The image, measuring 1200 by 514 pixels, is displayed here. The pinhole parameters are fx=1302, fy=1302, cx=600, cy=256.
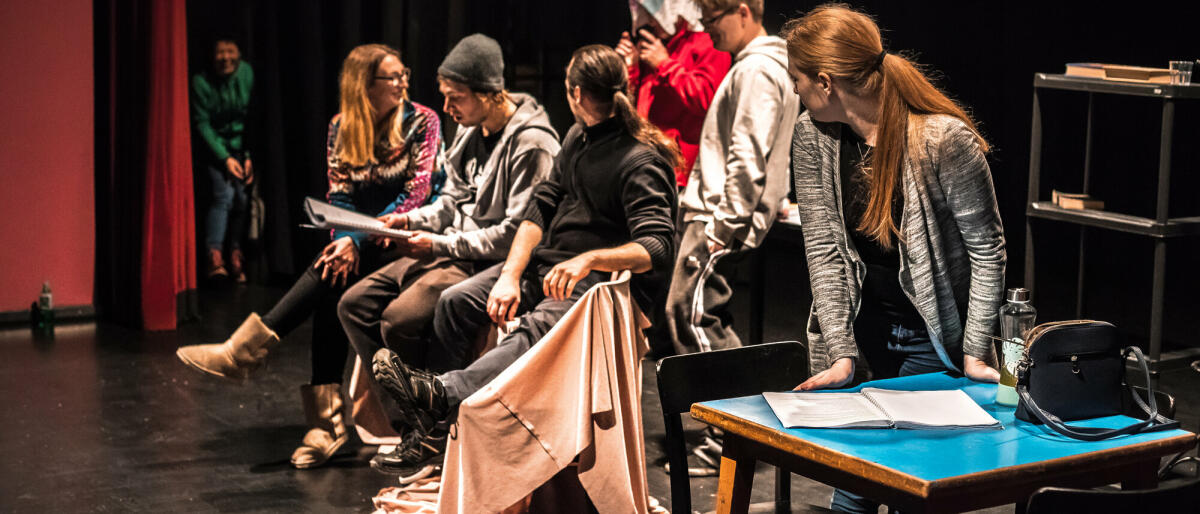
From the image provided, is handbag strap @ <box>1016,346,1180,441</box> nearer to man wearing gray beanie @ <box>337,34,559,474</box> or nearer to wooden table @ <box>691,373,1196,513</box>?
wooden table @ <box>691,373,1196,513</box>

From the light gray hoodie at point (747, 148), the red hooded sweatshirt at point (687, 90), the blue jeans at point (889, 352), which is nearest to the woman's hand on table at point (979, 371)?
the blue jeans at point (889, 352)

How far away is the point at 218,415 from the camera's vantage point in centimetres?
471

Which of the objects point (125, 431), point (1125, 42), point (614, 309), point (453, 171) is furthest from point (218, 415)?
point (1125, 42)

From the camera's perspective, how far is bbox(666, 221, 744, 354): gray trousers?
4.18 meters

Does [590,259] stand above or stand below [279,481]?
above

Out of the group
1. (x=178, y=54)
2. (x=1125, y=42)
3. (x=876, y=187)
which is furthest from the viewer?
(x=1125, y=42)

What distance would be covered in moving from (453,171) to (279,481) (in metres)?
1.17

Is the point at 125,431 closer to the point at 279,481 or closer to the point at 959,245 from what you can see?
the point at 279,481

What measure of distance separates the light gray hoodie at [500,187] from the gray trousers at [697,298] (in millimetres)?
549

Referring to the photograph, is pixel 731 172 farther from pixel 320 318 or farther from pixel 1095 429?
pixel 1095 429

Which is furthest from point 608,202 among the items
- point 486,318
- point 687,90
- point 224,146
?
point 224,146

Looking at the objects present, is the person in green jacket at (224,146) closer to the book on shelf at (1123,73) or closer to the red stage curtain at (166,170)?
the red stage curtain at (166,170)

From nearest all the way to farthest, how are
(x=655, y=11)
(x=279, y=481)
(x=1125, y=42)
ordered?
(x=279, y=481) → (x=655, y=11) → (x=1125, y=42)

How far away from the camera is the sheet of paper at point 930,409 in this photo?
7.14 feet
